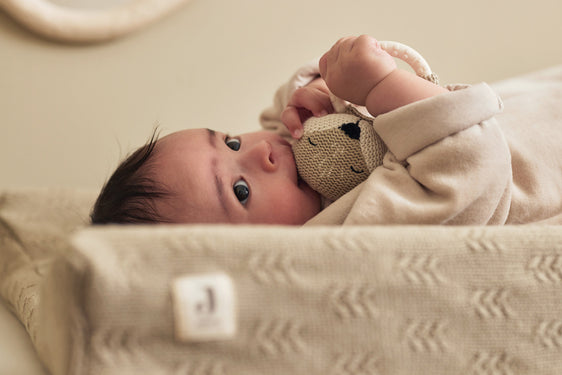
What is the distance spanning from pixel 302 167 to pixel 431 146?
0.22 meters

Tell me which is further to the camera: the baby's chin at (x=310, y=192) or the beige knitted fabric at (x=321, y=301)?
the baby's chin at (x=310, y=192)

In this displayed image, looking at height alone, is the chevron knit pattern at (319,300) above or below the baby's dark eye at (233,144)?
below

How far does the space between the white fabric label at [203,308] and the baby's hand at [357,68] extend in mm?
452

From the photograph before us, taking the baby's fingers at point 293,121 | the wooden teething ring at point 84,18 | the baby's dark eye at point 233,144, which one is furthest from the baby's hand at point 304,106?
the wooden teething ring at point 84,18

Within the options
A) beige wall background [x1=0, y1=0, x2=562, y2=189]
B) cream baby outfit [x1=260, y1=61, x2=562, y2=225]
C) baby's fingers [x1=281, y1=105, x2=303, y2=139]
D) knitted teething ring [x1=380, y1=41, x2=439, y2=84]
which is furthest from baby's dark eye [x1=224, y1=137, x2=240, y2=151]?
beige wall background [x1=0, y1=0, x2=562, y2=189]

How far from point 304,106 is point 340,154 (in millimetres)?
172

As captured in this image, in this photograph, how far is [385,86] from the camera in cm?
79

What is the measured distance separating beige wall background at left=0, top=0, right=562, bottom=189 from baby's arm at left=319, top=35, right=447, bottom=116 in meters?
0.56

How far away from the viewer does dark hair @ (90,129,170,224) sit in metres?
0.76

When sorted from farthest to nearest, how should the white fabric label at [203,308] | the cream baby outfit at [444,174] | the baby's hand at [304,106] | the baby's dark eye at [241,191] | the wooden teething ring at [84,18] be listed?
the wooden teething ring at [84,18] < the baby's hand at [304,106] < the baby's dark eye at [241,191] < the cream baby outfit at [444,174] < the white fabric label at [203,308]

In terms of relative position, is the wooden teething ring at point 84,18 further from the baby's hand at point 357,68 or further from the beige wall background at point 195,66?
the baby's hand at point 357,68

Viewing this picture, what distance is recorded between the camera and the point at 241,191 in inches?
31.5

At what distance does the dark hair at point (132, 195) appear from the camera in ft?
2.49

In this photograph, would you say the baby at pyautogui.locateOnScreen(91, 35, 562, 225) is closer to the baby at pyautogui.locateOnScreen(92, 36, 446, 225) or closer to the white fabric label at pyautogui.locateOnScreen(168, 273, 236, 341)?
the baby at pyautogui.locateOnScreen(92, 36, 446, 225)
